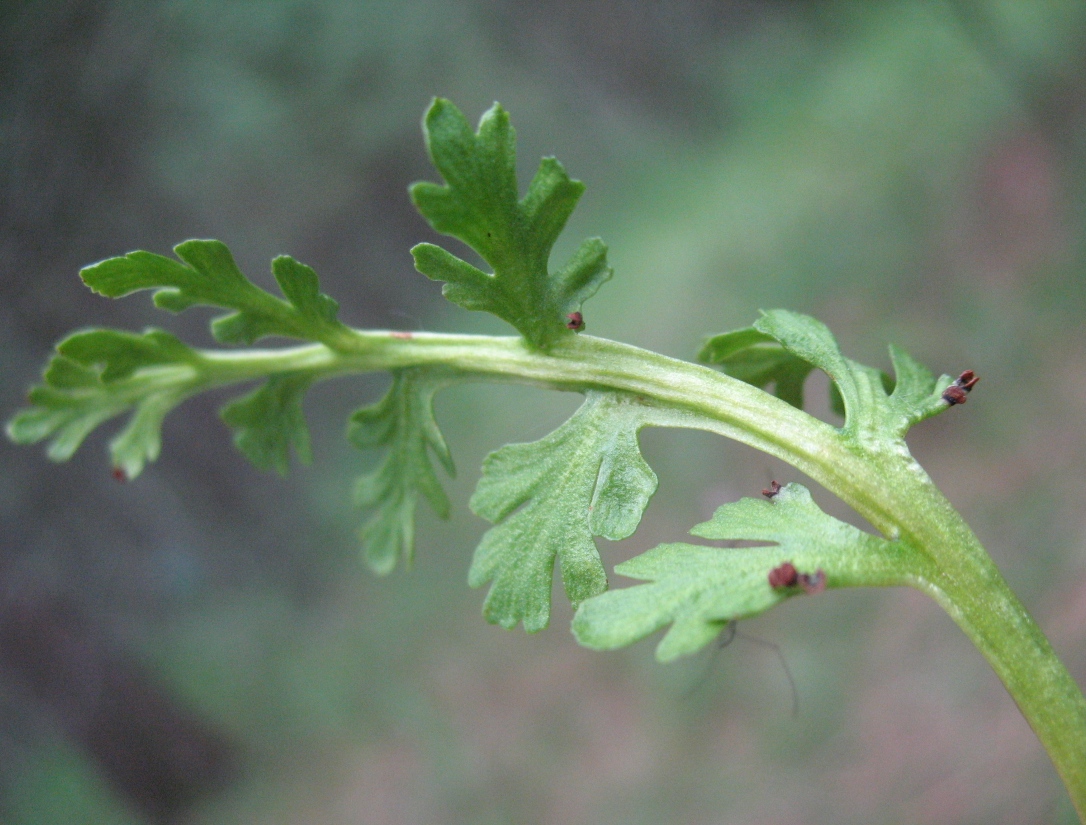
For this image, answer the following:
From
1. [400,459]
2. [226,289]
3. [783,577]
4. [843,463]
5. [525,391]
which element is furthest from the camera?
[525,391]

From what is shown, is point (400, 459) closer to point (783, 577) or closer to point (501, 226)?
point (501, 226)

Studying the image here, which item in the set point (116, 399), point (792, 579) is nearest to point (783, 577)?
point (792, 579)

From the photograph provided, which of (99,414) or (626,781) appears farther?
(626,781)

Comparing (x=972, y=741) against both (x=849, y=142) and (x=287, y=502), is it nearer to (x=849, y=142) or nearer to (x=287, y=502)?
(x=849, y=142)

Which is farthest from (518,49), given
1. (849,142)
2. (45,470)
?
(45,470)

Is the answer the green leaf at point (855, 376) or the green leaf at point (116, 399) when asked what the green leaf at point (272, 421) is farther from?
the green leaf at point (855, 376)

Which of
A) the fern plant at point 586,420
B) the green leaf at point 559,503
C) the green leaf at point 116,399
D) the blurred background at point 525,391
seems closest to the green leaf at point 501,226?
the fern plant at point 586,420

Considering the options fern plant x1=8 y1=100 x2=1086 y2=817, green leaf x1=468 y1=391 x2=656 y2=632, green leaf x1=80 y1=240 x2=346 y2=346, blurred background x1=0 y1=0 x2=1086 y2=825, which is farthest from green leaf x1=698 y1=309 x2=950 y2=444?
blurred background x1=0 y1=0 x2=1086 y2=825
